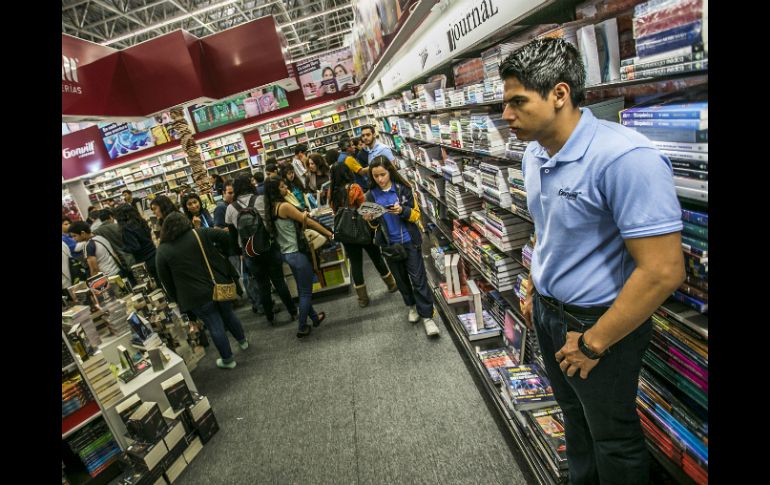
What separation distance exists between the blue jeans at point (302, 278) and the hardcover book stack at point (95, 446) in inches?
75.6

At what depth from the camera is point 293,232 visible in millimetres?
4031

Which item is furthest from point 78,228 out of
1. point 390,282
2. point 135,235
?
point 390,282

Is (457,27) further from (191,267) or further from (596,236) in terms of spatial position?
(191,267)

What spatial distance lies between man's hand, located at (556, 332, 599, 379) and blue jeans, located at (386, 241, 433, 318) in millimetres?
2293

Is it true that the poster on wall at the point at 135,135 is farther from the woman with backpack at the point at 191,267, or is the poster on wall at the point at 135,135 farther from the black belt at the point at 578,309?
the black belt at the point at 578,309

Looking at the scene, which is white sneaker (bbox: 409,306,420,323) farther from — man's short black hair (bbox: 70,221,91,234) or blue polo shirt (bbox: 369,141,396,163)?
man's short black hair (bbox: 70,221,91,234)

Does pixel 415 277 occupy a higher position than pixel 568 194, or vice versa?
pixel 568 194

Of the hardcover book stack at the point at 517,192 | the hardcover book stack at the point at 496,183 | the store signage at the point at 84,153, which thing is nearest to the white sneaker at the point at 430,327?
the hardcover book stack at the point at 496,183

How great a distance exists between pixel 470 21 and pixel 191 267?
3.10m

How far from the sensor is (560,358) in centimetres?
135

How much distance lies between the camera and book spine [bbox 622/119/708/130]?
101 centimetres

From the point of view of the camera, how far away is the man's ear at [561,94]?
1183mm
